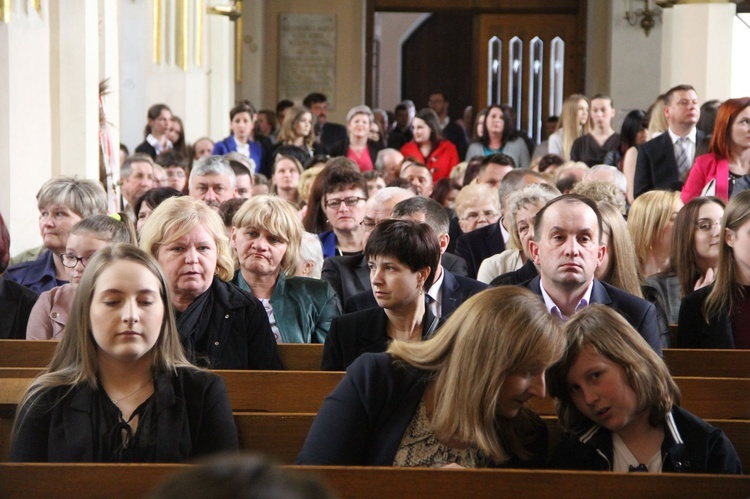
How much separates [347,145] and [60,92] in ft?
14.3

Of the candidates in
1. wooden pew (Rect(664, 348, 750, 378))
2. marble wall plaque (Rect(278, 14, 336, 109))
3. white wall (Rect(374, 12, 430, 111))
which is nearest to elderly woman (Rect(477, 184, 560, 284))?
wooden pew (Rect(664, 348, 750, 378))

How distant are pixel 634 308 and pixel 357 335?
1028mm

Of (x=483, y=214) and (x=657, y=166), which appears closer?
(x=483, y=214)

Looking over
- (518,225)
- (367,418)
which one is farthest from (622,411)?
(518,225)

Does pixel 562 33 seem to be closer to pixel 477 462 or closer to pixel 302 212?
pixel 302 212

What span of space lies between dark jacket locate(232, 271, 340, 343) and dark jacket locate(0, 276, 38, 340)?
916 millimetres

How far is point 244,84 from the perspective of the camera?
19.2 m

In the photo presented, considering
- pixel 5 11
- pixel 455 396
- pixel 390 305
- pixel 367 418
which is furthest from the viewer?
pixel 5 11

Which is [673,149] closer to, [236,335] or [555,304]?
[555,304]

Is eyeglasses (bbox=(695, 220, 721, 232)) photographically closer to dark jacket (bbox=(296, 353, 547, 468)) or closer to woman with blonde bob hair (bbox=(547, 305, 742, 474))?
woman with blonde bob hair (bbox=(547, 305, 742, 474))

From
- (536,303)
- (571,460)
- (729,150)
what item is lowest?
(571,460)

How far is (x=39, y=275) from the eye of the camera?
5.63 metres

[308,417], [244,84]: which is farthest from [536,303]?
[244,84]

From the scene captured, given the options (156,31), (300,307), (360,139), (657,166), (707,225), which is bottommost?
(300,307)
